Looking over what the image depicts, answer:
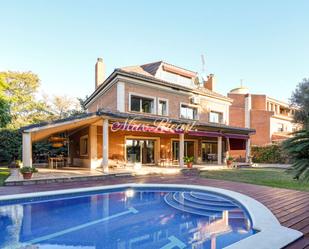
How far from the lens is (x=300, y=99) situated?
25.0 meters

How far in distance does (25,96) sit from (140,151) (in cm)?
2771

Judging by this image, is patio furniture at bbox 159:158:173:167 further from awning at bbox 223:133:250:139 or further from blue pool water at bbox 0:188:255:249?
blue pool water at bbox 0:188:255:249

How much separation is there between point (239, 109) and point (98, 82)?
1132 inches

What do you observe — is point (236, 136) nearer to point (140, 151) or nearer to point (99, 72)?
point (140, 151)

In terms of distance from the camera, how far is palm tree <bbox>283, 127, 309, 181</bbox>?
571cm

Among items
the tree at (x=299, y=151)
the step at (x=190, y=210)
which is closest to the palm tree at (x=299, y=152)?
the tree at (x=299, y=151)

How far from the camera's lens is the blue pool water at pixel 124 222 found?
278 inches

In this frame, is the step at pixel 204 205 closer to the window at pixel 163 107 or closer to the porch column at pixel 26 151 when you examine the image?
the porch column at pixel 26 151

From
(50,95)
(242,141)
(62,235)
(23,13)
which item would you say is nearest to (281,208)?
(62,235)

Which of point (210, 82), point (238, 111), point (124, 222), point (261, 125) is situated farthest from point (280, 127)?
point (124, 222)

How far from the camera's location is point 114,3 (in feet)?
59.7

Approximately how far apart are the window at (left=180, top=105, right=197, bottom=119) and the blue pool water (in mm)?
15558

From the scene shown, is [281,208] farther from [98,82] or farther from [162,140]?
[98,82]

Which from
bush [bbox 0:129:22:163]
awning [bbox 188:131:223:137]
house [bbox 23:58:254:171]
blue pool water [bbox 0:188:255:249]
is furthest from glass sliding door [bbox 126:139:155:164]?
bush [bbox 0:129:22:163]
